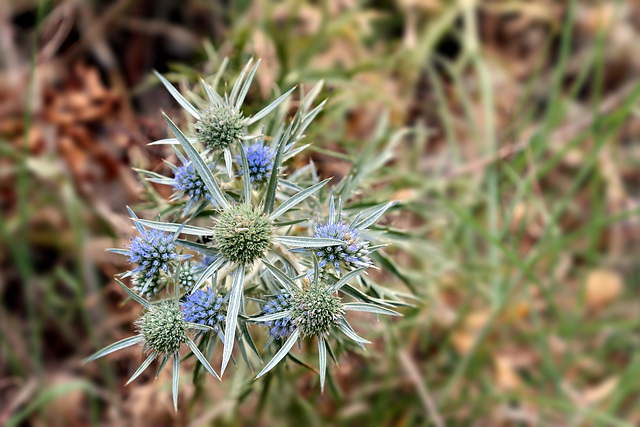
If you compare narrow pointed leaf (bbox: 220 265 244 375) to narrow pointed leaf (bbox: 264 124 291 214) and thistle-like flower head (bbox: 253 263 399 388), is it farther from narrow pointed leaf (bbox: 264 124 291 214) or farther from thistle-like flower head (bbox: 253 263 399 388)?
narrow pointed leaf (bbox: 264 124 291 214)

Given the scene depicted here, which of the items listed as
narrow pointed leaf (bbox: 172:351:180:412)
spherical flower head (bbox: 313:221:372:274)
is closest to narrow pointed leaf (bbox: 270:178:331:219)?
spherical flower head (bbox: 313:221:372:274)

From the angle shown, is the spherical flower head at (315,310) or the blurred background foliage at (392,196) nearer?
the spherical flower head at (315,310)

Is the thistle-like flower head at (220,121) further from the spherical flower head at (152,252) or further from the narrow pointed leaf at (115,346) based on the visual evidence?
the narrow pointed leaf at (115,346)

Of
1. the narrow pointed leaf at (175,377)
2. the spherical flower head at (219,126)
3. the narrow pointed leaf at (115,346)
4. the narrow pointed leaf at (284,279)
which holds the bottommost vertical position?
the narrow pointed leaf at (175,377)

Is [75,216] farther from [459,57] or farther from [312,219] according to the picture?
[459,57]

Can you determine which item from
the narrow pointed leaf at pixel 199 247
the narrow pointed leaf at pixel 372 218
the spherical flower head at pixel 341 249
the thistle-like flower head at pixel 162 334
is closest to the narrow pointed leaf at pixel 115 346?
the thistle-like flower head at pixel 162 334
